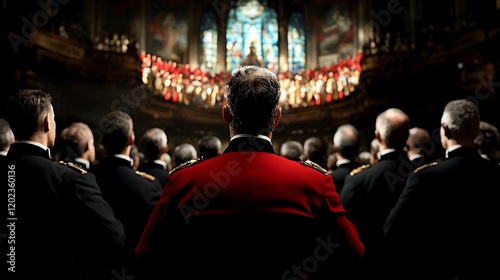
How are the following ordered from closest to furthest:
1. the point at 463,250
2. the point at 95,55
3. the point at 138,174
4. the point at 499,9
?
the point at 463,250 < the point at 138,174 < the point at 499,9 < the point at 95,55

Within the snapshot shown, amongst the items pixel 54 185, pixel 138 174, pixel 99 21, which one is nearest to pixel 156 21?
pixel 99 21

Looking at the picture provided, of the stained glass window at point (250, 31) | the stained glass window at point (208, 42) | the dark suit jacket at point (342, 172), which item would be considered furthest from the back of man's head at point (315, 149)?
the stained glass window at point (250, 31)

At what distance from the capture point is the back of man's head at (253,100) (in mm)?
2201

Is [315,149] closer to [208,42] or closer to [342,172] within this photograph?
[342,172]

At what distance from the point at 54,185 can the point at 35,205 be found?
0.48ft

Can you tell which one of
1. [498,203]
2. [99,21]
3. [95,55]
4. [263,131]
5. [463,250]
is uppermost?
[99,21]

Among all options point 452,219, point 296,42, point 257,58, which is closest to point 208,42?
point 257,58

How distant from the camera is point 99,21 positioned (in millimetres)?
17953

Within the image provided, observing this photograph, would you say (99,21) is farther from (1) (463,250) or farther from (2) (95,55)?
(1) (463,250)

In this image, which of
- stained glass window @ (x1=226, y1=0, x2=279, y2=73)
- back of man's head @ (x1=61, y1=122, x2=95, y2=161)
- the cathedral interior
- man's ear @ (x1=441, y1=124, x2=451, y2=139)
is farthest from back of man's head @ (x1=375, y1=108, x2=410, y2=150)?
stained glass window @ (x1=226, y1=0, x2=279, y2=73)

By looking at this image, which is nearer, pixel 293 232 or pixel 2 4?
pixel 293 232

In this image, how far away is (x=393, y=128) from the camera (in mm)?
3949

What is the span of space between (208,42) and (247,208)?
875 inches

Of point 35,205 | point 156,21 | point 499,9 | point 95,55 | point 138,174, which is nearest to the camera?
point 35,205
